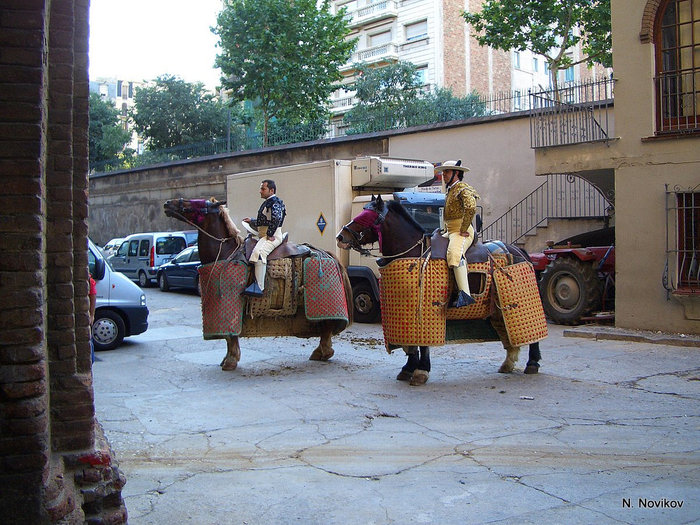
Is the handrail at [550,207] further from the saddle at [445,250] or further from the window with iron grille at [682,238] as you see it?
the saddle at [445,250]

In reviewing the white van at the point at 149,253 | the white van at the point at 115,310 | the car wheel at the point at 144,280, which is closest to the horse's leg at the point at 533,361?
the white van at the point at 115,310

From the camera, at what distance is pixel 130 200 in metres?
34.8

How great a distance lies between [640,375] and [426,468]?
4431 mm

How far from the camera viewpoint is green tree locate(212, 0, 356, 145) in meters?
33.0

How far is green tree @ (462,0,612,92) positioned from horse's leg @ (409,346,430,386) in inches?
785

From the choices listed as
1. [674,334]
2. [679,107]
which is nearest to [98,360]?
[674,334]

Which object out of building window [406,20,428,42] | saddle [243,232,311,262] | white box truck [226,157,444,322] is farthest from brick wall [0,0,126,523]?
building window [406,20,428,42]

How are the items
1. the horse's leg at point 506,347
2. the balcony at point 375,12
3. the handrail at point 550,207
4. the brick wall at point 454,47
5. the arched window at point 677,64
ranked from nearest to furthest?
the horse's leg at point 506,347
the arched window at point 677,64
the handrail at point 550,207
the brick wall at point 454,47
the balcony at point 375,12

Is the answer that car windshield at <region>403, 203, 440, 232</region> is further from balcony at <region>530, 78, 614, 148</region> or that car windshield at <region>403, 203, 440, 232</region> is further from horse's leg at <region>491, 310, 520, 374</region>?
horse's leg at <region>491, 310, 520, 374</region>

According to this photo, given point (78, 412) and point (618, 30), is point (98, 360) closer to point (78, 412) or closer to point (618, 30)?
point (78, 412)

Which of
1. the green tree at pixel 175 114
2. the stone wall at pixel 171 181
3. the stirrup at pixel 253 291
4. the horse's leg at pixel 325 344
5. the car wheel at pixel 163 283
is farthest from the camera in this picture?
the green tree at pixel 175 114

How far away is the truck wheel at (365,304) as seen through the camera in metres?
14.4

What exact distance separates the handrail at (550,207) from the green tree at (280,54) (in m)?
16.2

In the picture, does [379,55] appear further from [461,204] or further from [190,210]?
[461,204]
